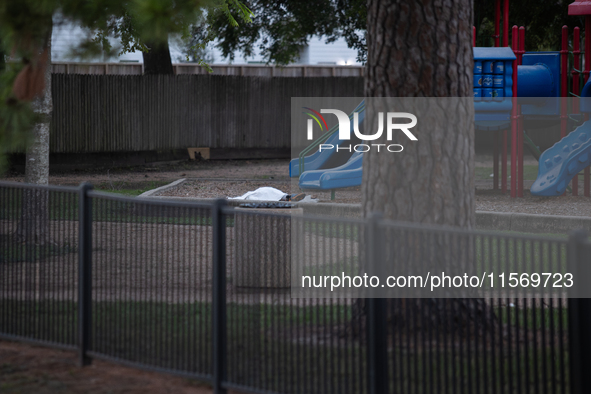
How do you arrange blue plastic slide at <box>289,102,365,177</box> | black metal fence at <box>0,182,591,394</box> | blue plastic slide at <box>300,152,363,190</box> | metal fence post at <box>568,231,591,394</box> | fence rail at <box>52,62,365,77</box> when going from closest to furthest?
1. metal fence post at <box>568,231,591,394</box>
2. black metal fence at <box>0,182,591,394</box>
3. blue plastic slide at <box>300,152,363,190</box>
4. blue plastic slide at <box>289,102,365,177</box>
5. fence rail at <box>52,62,365,77</box>

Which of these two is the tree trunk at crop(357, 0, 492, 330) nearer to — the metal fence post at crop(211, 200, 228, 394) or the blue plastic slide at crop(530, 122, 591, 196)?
the metal fence post at crop(211, 200, 228, 394)

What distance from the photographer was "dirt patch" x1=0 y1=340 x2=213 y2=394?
4.45 m

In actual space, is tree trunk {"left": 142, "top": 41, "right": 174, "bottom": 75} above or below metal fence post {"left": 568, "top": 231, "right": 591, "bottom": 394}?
above

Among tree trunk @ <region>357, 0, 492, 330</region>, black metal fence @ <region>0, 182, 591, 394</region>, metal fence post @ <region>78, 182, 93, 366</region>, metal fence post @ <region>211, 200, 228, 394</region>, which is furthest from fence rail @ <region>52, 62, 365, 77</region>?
metal fence post @ <region>211, 200, 228, 394</region>

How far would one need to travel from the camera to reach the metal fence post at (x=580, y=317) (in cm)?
320

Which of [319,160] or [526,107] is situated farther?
[319,160]

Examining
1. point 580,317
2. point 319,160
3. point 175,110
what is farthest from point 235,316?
point 175,110

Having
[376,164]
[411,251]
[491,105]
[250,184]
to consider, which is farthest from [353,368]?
[250,184]

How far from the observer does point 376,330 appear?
3758 mm

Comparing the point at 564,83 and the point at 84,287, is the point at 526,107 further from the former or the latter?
the point at 84,287

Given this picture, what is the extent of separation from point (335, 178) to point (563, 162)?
4.38 meters

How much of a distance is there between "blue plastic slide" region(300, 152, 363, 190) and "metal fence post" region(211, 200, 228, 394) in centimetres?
900

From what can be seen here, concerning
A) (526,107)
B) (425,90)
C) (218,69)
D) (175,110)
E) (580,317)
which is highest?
(218,69)

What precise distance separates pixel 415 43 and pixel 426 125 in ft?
1.96
